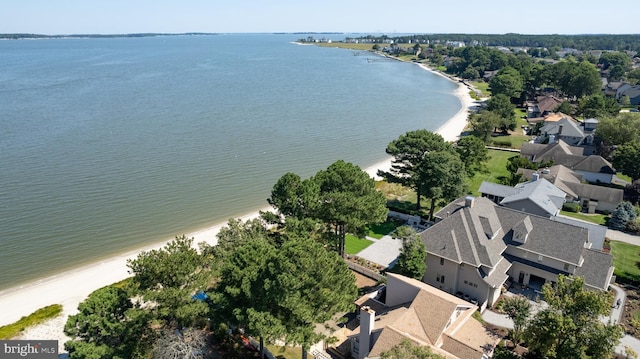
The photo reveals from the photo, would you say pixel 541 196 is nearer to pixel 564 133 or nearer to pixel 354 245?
pixel 354 245

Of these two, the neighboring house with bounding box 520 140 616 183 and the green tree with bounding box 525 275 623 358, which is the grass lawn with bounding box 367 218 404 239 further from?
the neighboring house with bounding box 520 140 616 183

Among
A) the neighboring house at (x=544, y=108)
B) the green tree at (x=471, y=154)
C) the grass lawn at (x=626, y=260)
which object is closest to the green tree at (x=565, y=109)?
the neighboring house at (x=544, y=108)

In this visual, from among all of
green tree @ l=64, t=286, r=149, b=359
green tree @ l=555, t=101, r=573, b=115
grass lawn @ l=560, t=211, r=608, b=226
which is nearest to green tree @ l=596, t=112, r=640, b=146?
grass lawn @ l=560, t=211, r=608, b=226

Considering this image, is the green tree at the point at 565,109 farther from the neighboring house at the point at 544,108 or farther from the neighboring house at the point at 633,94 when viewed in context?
the neighboring house at the point at 633,94

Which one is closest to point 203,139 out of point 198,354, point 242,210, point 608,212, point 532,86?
point 242,210

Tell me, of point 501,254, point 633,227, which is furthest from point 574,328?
point 633,227

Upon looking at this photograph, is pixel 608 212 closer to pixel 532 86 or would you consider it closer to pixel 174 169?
pixel 174 169
